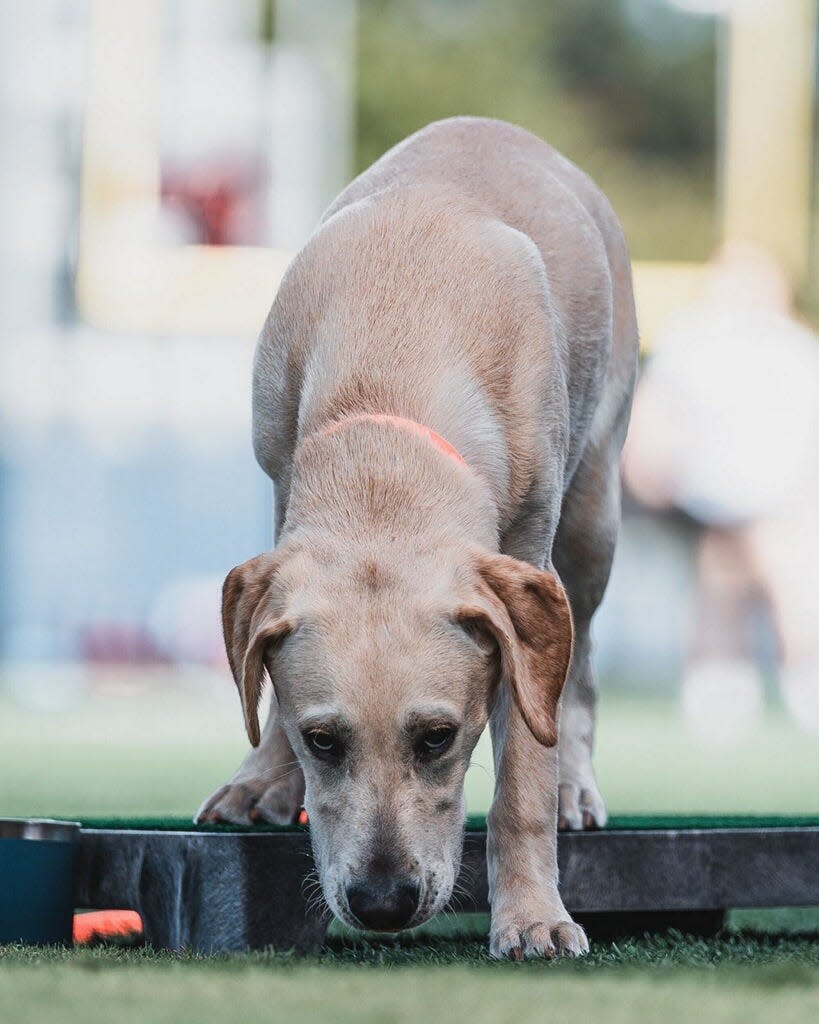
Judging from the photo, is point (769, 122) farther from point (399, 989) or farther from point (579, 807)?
point (399, 989)

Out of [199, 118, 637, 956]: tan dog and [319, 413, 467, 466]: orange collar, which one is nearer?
[199, 118, 637, 956]: tan dog

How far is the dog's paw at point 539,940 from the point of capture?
3412mm

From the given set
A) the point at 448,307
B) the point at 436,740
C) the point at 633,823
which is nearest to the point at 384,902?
the point at 436,740

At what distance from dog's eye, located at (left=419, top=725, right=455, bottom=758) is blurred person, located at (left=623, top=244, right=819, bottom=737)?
52.0 ft

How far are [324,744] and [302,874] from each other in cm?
42

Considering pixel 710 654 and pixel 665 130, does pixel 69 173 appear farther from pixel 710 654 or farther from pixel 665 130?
pixel 710 654

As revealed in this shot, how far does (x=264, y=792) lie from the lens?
4219 millimetres

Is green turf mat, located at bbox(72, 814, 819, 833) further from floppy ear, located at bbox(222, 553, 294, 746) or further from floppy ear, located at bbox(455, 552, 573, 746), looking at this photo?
floppy ear, located at bbox(455, 552, 573, 746)

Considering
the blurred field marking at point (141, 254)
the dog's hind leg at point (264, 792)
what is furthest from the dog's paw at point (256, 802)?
the blurred field marking at point (141, 254)

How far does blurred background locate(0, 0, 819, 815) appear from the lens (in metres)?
18.2

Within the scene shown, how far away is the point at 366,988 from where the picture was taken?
107 inches

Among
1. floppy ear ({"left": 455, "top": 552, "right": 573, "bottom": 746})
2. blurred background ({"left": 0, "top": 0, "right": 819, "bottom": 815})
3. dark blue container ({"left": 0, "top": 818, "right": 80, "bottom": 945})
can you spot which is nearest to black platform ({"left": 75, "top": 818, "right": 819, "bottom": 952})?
dark blue container ({"left": 0, "top": 818, "right": 80, "bottom": 945})

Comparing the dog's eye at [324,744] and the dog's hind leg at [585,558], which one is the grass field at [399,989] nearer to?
the dog's eye at [324,744]

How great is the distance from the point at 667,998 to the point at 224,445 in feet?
71.2
